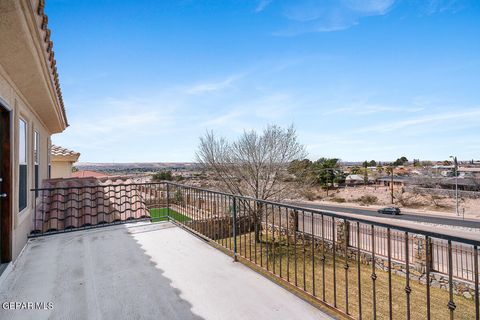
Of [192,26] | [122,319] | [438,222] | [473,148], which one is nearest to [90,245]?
[122,319]

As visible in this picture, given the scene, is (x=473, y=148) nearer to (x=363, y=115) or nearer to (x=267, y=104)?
(x=363, y=115)

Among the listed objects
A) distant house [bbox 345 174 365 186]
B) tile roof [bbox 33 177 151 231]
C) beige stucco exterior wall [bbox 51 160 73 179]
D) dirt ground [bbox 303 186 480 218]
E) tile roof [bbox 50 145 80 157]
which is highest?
tile roof [bbox 50 145 80 157]

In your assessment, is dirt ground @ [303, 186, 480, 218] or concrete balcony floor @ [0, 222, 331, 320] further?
dirt ground @ [303, 186, 480, 218]

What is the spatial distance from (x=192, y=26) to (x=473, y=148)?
65.0 meters

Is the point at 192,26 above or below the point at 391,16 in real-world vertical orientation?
below

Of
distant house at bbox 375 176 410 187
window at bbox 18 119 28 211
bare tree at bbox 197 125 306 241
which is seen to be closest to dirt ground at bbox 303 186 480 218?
distant house at bbox 375 176 410 187

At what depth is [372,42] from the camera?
1139 centimetres

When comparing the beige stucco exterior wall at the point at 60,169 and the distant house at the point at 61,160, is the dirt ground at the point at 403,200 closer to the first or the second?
the distant house at the point at 61,160

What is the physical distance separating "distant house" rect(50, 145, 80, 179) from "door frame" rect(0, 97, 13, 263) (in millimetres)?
10219

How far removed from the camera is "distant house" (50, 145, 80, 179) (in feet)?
39.4

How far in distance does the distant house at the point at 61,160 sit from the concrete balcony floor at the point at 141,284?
9558mm

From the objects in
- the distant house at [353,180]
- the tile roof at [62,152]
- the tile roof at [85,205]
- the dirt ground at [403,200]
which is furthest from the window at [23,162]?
the distant house at [353,180]

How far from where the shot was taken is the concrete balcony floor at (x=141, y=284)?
6.94 ft

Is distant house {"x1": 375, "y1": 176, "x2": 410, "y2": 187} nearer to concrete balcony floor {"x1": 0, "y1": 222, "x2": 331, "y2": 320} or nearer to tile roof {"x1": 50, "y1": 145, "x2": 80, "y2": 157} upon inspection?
tile roof {"x1": 50, "y1": 145, "x2": 80, "y2": 157}
